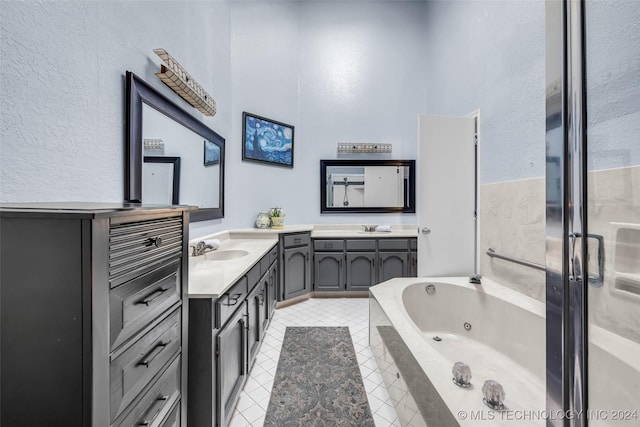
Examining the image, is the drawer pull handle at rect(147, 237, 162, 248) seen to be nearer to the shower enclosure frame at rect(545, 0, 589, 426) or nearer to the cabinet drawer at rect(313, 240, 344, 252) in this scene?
the shower enclosure frame at rect(545, 0, 589, 426)

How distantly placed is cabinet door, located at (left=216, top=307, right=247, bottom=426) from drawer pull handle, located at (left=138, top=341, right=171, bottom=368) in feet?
1.06

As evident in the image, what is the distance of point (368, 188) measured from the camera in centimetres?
363

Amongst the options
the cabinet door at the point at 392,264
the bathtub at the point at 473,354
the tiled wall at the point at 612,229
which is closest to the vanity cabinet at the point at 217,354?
the bathtub at the point at 473,354

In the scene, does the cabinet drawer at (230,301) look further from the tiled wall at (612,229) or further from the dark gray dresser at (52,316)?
the tiled wall at (612,229)

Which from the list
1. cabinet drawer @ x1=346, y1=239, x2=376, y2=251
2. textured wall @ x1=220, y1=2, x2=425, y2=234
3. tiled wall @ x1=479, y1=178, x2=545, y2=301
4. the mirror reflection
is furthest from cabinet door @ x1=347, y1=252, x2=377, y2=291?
the mirror reflection

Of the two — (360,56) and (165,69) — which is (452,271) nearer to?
(165,69)

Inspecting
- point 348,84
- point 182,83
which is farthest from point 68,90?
point 348,84

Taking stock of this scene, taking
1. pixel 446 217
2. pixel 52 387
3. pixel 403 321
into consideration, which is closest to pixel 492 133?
pixel 446 217

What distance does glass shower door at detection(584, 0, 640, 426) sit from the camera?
0.68 metres

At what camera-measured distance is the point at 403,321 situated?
4.87ft

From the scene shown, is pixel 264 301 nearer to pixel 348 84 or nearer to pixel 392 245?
pixel 392 245

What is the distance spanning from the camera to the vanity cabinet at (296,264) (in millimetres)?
2869

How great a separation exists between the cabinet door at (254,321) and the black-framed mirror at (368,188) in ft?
6.45

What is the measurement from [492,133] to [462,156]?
29 centimetres
